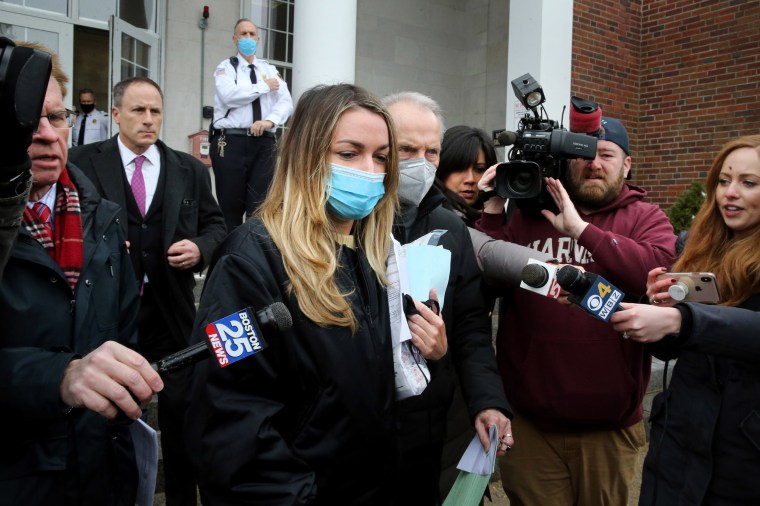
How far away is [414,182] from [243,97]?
3.39m

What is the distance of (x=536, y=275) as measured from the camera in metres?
1.87

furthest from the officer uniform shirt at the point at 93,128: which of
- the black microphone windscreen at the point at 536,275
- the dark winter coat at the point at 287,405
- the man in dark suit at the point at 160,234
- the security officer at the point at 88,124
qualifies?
the black microphone windscreen at the point at 536,275

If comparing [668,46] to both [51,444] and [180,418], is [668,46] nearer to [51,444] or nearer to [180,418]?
[180,418]

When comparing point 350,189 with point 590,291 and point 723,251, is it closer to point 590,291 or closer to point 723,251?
point 590,291

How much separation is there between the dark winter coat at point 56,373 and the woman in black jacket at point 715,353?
5.07 feet

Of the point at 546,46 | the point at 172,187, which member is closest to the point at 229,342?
the point at 172,187

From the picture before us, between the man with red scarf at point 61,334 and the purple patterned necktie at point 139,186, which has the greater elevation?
the purple patterned necktie at point 139,186

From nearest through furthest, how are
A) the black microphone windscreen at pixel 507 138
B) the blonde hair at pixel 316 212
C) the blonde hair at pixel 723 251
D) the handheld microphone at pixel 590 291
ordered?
the blonde hair at pixel 316 212 → the handheld microphone at pixel 590 291 → the blonde hair at pixel 723 251 → the black microphone windscreen at pixel 507 138

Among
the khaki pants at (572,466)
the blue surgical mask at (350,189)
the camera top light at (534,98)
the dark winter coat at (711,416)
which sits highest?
the camera top light at (534,98)

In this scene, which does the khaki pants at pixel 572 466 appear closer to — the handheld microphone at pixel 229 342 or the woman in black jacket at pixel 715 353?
the woman in black jacket at pixel 715 353

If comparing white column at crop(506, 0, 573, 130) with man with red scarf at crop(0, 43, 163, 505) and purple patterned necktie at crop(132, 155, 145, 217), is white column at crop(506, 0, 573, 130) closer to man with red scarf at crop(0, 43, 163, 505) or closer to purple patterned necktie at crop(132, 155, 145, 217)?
purple patterned necktie at crop(132, 155, 145, 217)

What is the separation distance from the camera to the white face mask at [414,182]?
2.28m

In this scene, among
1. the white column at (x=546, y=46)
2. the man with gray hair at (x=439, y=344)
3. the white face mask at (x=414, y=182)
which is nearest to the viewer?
the man with gray hair at (x=439, y=344)

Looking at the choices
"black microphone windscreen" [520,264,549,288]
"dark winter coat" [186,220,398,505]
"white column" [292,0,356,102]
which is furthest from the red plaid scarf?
"white column" [292,0,356,102]
